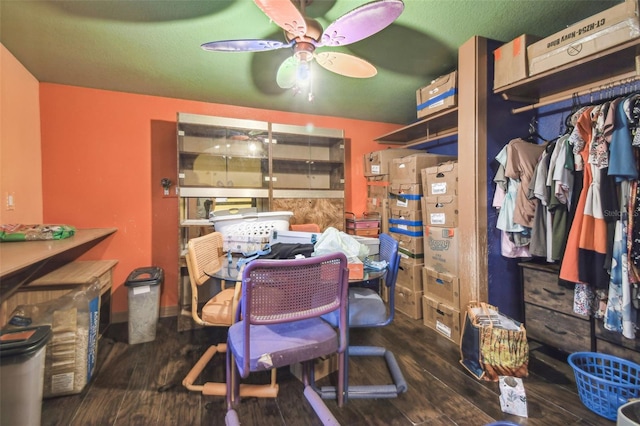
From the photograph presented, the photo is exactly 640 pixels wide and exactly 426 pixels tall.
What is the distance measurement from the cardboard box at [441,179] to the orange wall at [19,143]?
3.40m

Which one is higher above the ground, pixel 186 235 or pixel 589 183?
pixel 589 183

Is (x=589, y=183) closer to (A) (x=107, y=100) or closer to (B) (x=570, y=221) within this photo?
(B) (x=570, y=221)

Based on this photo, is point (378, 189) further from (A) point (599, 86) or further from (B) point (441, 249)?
(A) point (599, 86)

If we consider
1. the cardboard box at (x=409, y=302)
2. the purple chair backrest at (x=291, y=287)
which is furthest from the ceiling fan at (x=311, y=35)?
the cardboard box at (x=409, y=302)

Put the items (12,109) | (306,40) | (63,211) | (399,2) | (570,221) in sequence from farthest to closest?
(63,211) → (12,109) → (570,221) → (306,40) → (399,2)

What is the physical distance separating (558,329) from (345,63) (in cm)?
235

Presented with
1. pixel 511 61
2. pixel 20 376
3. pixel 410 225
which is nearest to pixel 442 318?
pixel 410 225

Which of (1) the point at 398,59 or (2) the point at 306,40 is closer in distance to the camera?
(2) the point at 306,40

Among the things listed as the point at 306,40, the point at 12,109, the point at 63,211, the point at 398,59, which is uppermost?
the point at 398,59

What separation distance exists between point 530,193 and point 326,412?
1945mm

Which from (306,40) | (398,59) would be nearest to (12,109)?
(306,40)

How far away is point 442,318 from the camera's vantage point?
8.27 ft

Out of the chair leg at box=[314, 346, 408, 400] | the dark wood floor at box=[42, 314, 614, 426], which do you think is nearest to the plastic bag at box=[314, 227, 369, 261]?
the chair leg at box=[314, 346, 408, 400]

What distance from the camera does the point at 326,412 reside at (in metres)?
1.49
